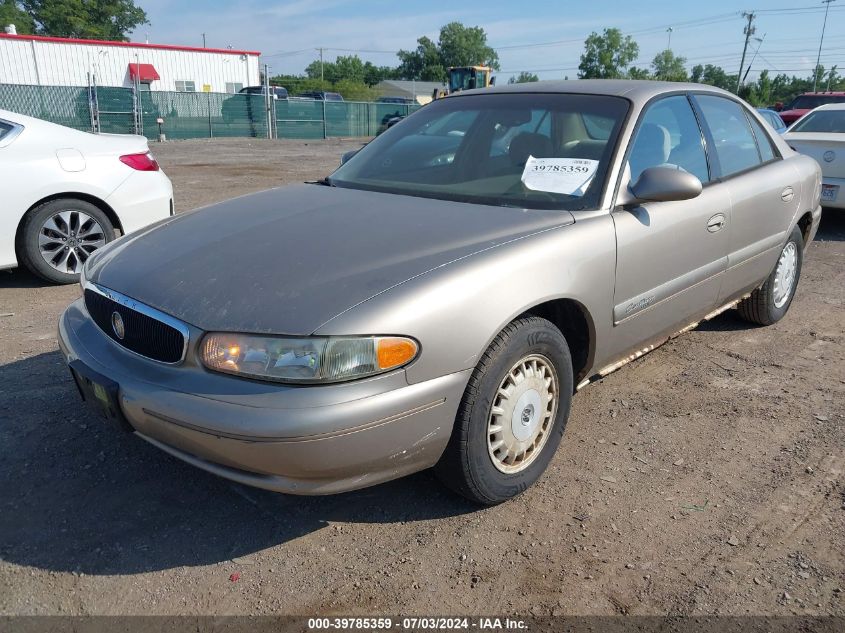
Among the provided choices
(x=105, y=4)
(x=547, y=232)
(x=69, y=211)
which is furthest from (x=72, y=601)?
(x=105, y=4)

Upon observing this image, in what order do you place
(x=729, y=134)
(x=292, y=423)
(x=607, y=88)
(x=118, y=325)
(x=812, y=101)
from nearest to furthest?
(x=292, y=423) < (x=118, y=325) < (x=607, y=88) < (x=729, y=134) < (x=812, y=101)

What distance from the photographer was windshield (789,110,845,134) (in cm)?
893

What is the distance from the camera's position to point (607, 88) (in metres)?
3.49

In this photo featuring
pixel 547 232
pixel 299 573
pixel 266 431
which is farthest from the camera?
pixel 547 232

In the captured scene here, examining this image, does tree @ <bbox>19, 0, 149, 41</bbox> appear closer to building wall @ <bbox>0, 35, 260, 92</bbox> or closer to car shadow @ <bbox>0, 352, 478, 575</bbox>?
building wall @ <bbox>0, 35, 260, 92</bbox>

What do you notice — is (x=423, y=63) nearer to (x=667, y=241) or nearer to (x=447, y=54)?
(x=447, y=54)

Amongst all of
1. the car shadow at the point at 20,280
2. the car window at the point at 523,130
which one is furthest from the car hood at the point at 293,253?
the car shadow at the point at 20,280

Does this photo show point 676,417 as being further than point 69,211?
No

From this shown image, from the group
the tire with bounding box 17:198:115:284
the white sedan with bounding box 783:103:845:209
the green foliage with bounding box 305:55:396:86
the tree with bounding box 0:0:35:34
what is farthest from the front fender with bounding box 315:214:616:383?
the green foliage with bounding box 305:55:396:86

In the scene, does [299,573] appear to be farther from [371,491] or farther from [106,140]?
[106,140]

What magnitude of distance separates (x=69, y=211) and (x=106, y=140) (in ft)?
2.41

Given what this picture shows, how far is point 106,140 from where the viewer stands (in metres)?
5.73

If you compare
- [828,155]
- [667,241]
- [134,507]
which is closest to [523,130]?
[667,241]

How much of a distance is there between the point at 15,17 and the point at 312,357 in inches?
2981
